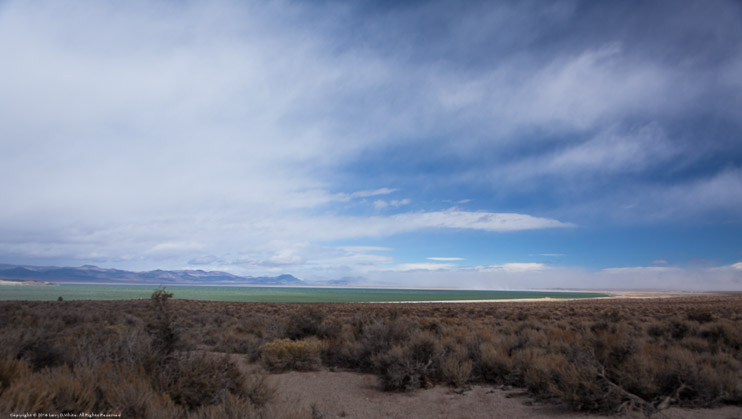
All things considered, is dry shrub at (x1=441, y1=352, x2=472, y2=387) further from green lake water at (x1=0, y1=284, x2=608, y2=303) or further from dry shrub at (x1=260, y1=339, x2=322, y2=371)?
green lake water at (x1=0, y1=284, x2=608, y2=303)

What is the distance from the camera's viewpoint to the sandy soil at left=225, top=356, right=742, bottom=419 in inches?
265

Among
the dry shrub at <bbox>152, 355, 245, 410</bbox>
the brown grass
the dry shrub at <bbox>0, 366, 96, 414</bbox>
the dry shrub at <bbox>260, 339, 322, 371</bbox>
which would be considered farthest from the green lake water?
the dry shrub at <bbox>0, 366, 96, 414</bbox>

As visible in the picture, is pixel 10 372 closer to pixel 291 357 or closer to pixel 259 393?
pixel 259 393

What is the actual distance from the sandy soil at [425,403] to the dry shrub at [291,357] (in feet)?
3.80

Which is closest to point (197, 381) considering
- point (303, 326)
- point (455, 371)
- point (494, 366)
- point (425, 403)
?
point (425, 403)

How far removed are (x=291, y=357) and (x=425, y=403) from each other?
4893 mm

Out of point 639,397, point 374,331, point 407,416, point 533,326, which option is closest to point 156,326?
point 407,416

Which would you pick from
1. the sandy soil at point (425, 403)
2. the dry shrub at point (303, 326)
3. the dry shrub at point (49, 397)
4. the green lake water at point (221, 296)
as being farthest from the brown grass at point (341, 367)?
the green lake water at point (221, 296)

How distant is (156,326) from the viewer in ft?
25.3

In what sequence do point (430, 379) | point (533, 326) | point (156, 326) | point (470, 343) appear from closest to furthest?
point (156, 326)
point (430, 379)
point (470, 343)
point (533, 326)

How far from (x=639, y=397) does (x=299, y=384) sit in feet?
23.8

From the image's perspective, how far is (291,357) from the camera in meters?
11.2

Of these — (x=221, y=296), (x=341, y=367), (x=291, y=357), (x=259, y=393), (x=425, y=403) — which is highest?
(x=259, y=393)

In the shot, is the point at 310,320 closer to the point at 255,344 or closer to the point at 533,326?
the point at 255,344
